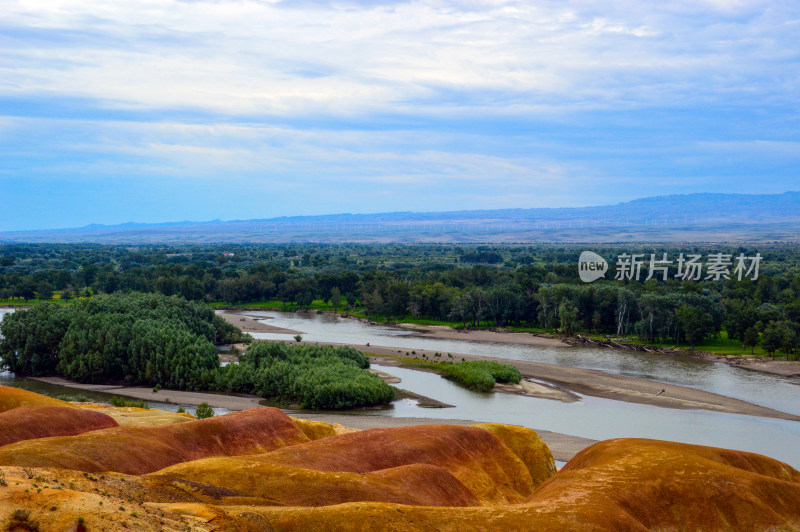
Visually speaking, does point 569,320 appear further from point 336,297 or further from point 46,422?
point 46,422

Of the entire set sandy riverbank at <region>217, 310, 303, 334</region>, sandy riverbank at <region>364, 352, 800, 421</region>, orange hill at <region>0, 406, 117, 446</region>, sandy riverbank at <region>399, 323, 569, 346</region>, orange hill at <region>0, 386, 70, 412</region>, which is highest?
orange hill at <region>0, 406, 117, 446</region>

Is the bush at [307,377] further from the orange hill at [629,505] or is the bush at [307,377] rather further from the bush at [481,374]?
the orange hill at [629,505]

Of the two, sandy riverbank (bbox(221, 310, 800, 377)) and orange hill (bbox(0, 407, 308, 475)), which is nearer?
orange hill (bbox(0, 407, 308, 475))

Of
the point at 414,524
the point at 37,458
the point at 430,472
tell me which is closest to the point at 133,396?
the point at 37,458

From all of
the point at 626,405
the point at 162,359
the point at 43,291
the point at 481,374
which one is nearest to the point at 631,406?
the point at 626,405

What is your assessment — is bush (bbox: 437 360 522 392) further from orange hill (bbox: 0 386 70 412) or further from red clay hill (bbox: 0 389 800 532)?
orange hill (bbox: 0 386 70 412)

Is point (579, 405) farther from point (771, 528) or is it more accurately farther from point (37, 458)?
point (37, 458)

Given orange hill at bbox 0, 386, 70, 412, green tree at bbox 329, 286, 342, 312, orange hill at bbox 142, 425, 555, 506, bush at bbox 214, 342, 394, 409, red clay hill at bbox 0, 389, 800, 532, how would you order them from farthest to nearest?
green tree at bbox 329, 286, 342, 312 < bush at bbox 214, 342, 394, 409 < orange hill at bbox 0, 386, 70, 412 < orange hill at bbox 142, 425, 555, 506 < red clay hill at bbox 0, 389, 800, 532

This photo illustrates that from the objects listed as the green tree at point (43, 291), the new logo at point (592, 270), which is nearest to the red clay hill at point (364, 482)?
the new logo at point (592, 270)

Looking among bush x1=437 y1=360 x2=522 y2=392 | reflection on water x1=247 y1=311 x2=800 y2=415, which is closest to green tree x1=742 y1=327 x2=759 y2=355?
reflection on water x1=247 y1=311 x2=800 y2=415
